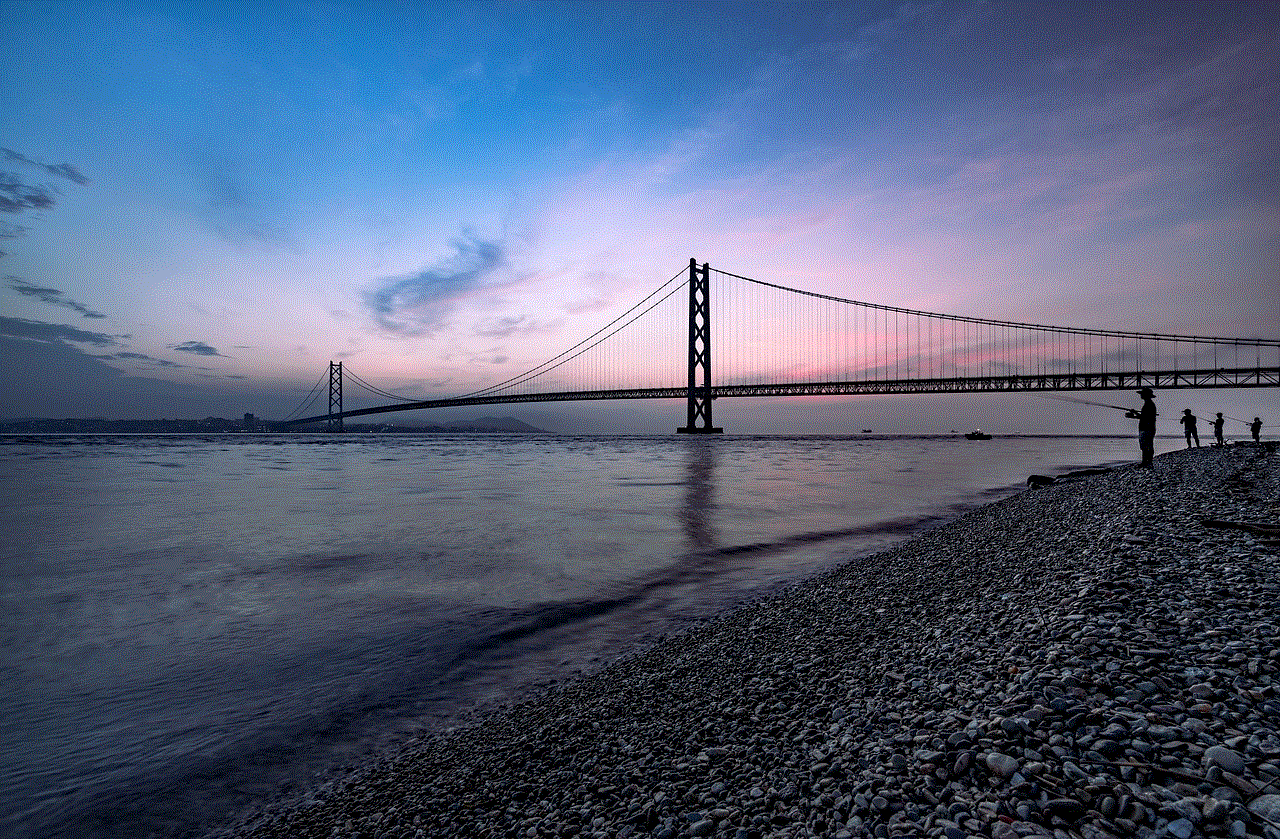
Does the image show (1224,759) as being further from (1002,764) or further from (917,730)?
(917,730)

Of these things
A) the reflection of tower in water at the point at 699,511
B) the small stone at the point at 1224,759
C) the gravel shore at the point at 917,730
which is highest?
the small stone at the point at 1224,759

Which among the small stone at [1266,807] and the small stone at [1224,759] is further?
the small stone at [1224,759]

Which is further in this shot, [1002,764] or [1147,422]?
[1147,422]

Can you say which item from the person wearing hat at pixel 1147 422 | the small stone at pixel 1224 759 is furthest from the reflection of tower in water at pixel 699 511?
the person wearing hat at pixel 1147 422

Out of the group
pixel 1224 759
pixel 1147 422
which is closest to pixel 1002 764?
pixel 1224 759

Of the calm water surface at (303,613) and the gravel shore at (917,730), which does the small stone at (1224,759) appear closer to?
the gravel shore at (917,730)

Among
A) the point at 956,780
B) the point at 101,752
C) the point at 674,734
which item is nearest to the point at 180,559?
the point at 101,752
